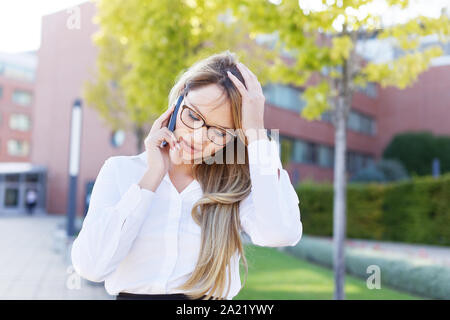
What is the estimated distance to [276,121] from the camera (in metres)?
23.8

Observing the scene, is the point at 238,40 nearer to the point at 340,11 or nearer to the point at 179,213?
the point at 340,11

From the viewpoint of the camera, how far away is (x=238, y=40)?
Result: 11.2 m

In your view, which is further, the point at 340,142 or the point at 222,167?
the point at 340,142

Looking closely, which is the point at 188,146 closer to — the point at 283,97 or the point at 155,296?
the point at 155,296

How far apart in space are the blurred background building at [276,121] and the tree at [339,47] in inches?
580

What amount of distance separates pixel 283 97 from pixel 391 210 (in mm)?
9925

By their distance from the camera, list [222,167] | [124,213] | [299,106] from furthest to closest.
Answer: [299,106], [222,167], [124,213]

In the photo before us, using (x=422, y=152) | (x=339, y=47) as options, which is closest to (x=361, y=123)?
(x=422, y=152)

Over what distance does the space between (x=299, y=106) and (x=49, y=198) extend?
1653cm

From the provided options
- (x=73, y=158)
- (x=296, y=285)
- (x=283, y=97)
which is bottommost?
(x=296, y=285)

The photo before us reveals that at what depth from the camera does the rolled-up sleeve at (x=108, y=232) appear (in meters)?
1.23

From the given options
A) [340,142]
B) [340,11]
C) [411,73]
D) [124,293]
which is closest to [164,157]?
[124,293]
